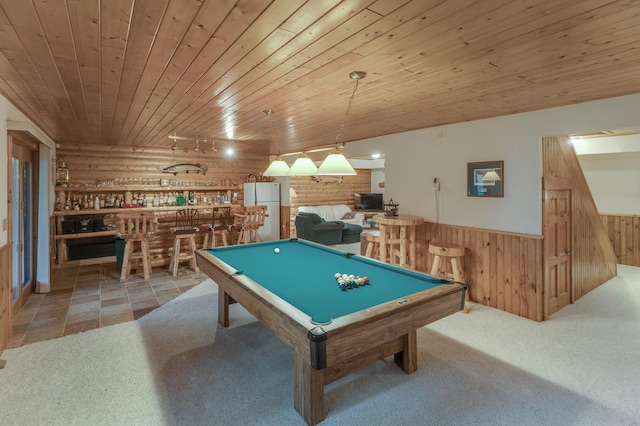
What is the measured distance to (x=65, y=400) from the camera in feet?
7.39

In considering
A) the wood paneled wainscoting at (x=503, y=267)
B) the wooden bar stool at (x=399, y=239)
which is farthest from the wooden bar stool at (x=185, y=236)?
the wood paneled wainscoting at (x=503, y=267)

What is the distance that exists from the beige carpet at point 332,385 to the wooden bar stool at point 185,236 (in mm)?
2005

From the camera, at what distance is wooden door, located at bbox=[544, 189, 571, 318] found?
3.58 metres

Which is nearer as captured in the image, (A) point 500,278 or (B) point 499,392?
(B) point 499,392

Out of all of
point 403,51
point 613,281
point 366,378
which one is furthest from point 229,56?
point 613,281

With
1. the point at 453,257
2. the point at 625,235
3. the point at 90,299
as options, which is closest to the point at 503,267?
the point at 453,257

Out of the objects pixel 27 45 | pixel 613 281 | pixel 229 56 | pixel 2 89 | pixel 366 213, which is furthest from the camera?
pixel 366 213

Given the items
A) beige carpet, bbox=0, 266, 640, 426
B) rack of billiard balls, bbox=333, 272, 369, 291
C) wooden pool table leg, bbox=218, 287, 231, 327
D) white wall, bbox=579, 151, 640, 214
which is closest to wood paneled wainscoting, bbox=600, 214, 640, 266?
white wall, bbox=579, 151, 640, 214

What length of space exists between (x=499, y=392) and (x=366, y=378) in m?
0.94

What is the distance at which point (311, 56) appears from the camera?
2.06 m

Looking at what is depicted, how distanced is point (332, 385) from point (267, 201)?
19.2 ft

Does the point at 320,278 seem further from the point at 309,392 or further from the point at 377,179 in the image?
the point at 377,179

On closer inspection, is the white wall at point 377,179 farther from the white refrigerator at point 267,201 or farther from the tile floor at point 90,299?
the tile floor at point 90,299

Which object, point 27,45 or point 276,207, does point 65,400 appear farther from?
point 276,207
